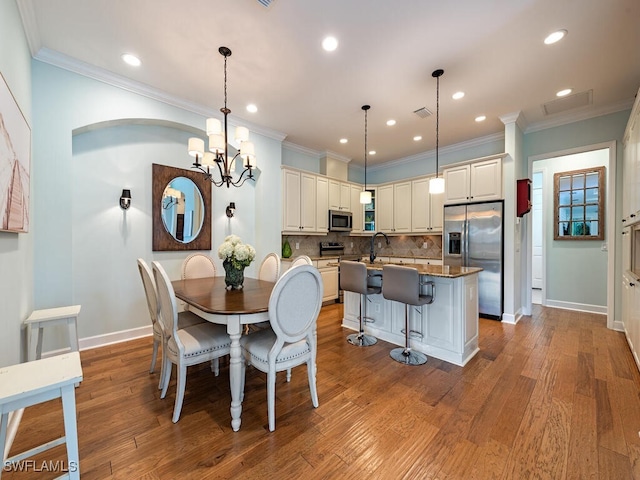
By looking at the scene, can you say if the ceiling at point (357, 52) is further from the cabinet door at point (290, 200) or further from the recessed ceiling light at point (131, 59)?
the cabinet door at point (290, 200)

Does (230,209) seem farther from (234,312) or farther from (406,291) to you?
(406,291)

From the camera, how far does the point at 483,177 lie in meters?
4.19

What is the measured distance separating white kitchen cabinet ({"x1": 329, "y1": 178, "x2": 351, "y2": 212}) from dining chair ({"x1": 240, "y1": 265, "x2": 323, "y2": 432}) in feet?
12.0

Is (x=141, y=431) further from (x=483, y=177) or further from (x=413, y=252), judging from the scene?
(x=413, y=252)

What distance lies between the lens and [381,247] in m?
6.46

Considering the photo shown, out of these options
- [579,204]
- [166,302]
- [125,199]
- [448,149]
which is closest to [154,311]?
[166,302]

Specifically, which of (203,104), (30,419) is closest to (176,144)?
(203,104)

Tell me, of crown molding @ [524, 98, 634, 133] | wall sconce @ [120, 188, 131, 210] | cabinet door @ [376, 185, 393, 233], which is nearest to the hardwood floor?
wall sconce @ [120, 188, 131, 210]

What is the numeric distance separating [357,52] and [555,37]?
1689 millimetres

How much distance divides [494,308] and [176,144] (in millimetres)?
5168

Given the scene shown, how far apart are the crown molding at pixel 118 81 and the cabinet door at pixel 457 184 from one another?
11.1 feet

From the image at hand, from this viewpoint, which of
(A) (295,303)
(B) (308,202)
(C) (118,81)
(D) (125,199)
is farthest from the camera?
(B) (308,202)

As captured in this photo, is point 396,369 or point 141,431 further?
point 396,369

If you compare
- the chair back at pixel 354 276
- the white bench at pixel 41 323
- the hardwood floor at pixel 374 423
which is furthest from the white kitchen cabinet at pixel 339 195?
the white bench at pixel 41 323
